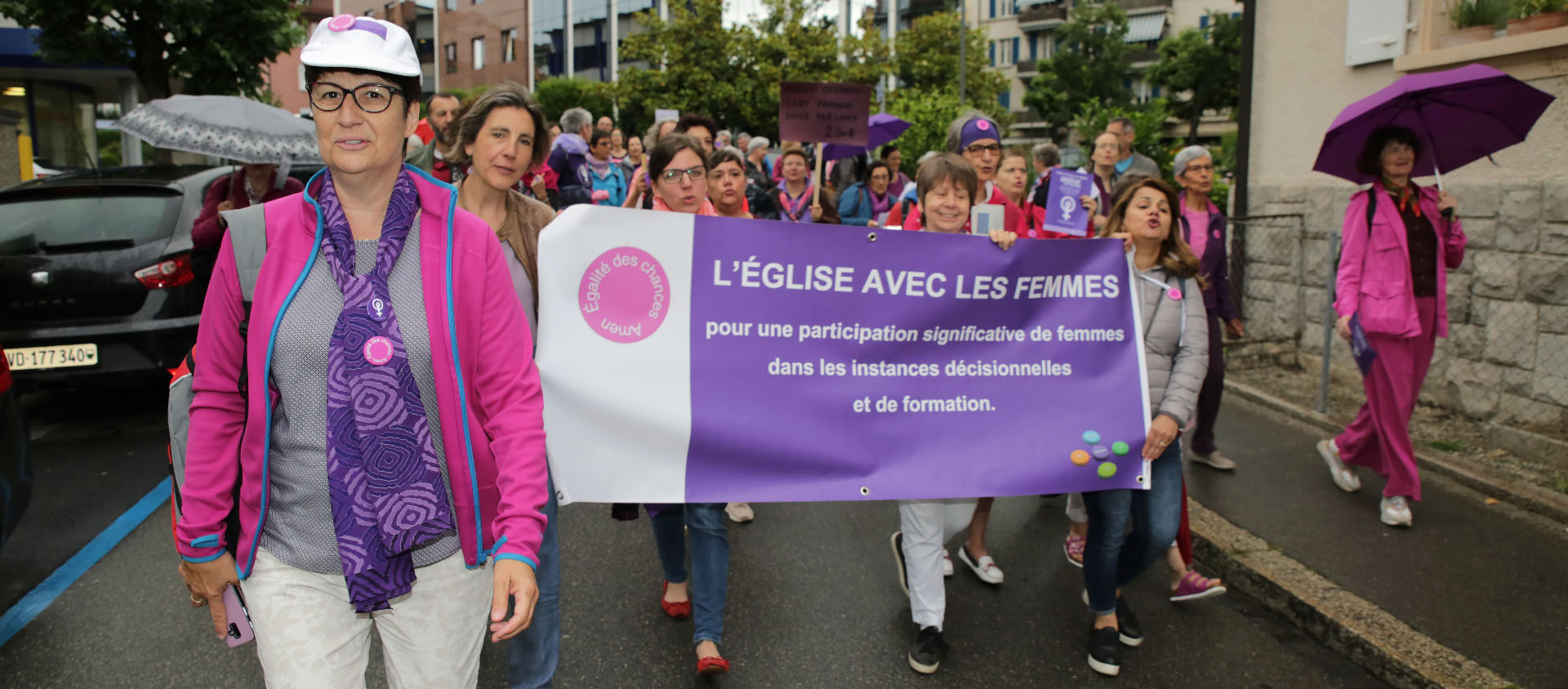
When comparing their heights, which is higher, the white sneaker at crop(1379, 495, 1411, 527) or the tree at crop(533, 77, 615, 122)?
the tree at crop(533, 77, 615, 122)

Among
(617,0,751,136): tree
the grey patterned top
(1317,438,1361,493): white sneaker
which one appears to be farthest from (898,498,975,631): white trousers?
(617,0,751,136): tree

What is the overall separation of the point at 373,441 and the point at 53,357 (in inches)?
223

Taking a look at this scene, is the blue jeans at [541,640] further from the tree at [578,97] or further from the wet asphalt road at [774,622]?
the tree at [578,97]

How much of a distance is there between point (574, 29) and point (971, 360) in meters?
56.9

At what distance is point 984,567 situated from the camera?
183 inches

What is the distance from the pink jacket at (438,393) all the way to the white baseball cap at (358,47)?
238mm

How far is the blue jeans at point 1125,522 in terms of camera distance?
3.80m

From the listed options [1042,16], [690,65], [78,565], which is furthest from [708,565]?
[1042,16]

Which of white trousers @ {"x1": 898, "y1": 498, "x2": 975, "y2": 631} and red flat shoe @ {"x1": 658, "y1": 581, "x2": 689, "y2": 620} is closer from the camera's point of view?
white trousers @ {"x1": 898, "y1": 498, "x2": 975, "y2": 631}

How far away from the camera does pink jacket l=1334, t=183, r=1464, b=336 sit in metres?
5.13

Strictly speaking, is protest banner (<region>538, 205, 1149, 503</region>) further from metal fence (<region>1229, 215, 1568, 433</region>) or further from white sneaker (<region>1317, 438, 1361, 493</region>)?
metal fence (<region>1229, 215, 1568, 433</region>)

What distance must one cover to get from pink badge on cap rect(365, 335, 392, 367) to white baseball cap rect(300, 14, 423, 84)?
0.48m

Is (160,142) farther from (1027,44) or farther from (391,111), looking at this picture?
(1027,44)

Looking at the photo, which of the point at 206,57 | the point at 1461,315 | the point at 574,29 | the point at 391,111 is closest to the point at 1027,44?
the point at 574,29
